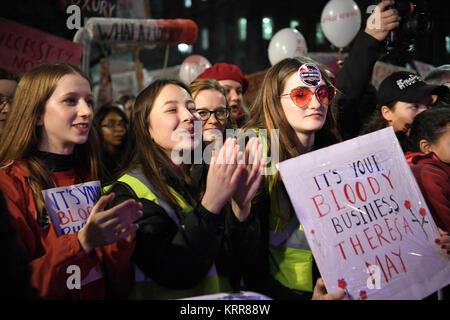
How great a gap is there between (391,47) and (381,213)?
1.61m

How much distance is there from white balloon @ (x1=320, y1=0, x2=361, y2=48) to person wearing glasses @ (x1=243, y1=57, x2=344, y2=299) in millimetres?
4355

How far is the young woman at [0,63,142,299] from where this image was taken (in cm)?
160

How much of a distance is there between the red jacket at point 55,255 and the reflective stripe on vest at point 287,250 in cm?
72

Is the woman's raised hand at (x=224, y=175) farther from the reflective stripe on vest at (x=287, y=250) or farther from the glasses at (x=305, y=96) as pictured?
the glasses at (x=305, y=96)

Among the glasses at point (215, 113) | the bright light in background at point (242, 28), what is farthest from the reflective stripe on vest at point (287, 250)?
the bright light in background at point (242, 28)

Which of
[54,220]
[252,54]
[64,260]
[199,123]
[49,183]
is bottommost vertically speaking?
[64,260]

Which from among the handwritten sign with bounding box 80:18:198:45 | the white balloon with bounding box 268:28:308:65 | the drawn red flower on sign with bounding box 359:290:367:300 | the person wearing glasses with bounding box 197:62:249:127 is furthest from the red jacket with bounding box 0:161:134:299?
the white balloon with bounding box 268:28:308:65

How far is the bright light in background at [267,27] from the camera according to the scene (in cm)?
2861

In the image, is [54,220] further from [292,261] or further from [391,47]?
[391,47]

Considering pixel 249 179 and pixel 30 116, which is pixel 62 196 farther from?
pixel 249 179

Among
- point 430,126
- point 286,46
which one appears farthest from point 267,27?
point 430,126

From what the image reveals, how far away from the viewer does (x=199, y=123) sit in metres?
2.25

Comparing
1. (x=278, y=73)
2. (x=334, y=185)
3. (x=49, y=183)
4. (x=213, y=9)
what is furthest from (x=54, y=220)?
(x=213, y=9)

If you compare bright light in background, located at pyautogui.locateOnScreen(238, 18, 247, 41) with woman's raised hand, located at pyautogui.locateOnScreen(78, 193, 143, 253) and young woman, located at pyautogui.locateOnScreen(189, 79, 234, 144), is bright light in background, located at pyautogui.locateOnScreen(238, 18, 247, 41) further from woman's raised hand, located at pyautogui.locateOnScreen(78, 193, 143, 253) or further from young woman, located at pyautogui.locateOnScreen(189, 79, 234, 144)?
woman's raised hand, located at pyautogui.locateOnScreen(78, 193, 143, 253)
